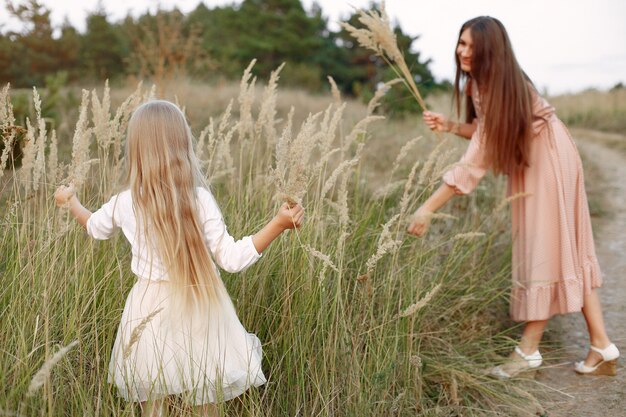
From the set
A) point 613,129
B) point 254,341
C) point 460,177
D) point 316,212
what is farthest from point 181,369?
point 613,129

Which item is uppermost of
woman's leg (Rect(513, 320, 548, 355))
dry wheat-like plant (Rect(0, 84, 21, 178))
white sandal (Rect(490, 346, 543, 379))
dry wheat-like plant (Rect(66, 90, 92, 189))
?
dry wheat-like plant (Rect(0, 84, 21, 178))

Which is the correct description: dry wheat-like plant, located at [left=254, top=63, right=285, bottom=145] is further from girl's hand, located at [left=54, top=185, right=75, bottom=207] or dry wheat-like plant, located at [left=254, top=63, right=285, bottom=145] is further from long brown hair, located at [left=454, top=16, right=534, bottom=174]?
girl's hand, located at [left=54, top=185, right=75, bottom=207]

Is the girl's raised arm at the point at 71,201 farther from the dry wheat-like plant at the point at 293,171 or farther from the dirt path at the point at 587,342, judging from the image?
the dirt path at the point at 587,342

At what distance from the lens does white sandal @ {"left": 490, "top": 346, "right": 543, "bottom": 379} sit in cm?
299

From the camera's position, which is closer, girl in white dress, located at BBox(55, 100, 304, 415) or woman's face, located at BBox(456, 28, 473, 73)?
girl in white dress, located at BBox(55, 100, 304, 415)

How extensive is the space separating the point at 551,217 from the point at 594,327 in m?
0.60

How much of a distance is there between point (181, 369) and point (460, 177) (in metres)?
1.78

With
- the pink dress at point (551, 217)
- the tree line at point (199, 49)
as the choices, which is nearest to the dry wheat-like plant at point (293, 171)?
the pink dress at point (551, 217)

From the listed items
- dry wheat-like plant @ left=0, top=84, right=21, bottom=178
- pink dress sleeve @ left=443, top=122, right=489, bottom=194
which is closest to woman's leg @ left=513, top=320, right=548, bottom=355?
pink dress sleeve @ left=443, top=122, right=489, bottom=194

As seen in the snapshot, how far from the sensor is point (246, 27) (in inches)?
946

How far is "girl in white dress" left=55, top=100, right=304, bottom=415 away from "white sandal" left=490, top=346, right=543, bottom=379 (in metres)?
1.32

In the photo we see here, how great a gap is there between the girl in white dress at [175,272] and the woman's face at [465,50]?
1.73 meters

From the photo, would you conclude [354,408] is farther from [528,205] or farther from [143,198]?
[528,205]

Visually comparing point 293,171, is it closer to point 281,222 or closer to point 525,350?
point 281,222
